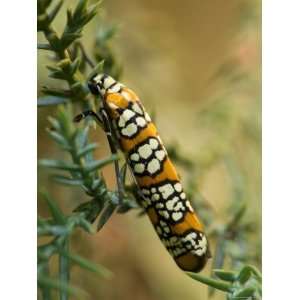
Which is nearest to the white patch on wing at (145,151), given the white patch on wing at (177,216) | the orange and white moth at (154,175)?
the orange and white moth at (154,175)

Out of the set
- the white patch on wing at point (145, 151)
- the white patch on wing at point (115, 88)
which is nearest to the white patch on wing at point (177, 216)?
the white patch on wing at point (145, 151)

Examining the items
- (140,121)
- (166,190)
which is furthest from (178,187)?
(140,121)

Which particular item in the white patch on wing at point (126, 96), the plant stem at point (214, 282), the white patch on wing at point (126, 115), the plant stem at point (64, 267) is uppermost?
the white patch on wing at point (126, 96)

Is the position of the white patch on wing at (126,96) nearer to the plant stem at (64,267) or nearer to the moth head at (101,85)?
the moth head at (101,85)

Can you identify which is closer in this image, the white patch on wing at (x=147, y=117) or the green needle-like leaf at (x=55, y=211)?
the green needle-like leaf at (x=55, y=211)

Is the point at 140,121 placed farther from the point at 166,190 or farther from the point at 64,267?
the point at 64,267

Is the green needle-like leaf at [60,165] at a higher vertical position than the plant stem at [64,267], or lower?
higher

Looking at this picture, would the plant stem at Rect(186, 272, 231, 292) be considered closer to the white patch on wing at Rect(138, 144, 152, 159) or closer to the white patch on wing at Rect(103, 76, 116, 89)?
the white patch on wing at Rect(138, 144, 152, 159)
